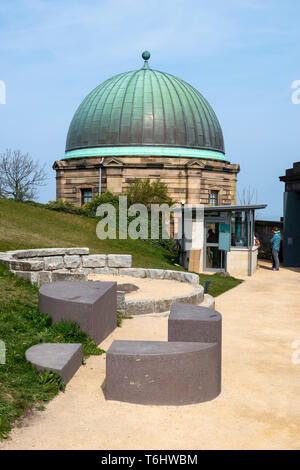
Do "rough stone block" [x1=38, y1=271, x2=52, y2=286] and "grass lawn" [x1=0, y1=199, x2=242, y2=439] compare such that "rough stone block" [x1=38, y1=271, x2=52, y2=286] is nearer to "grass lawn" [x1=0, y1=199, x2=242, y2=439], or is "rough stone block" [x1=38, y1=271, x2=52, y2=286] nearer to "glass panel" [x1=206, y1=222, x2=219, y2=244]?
"grass lawn" [x1=0, y1=199, x2=242, y2=439]

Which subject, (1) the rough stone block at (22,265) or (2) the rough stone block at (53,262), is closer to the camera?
(1) the rough stone block at (22,265)

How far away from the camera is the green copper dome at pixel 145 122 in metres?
41.8

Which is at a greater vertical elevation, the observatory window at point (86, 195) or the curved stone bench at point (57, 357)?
the observatory window at point (86, 195)

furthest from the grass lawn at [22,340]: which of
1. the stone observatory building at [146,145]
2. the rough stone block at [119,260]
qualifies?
the stone observatory building at [146,145]

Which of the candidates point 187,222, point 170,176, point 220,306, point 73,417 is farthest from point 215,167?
point 73,417

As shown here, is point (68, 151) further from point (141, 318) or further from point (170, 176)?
point (141, 318)

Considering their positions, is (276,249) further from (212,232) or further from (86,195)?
(86,195)

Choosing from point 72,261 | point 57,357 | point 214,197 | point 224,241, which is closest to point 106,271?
point 72,261

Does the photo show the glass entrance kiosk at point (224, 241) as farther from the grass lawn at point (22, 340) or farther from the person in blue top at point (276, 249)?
the grass lawn at point (22, 340)

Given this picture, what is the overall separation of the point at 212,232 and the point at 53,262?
9422 mm

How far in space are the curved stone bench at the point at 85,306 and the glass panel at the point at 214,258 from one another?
12.5 metres

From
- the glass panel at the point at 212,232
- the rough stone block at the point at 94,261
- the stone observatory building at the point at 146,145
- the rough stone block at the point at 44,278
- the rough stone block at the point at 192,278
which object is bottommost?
the rough stone block at the point at 192,278

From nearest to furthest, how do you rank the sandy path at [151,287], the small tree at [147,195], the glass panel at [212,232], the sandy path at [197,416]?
1. the sandy path at [197,416]
2. the sandy path at [151,287]
3. the glass panel at [212,232]
4. the small tree at [147,195]
